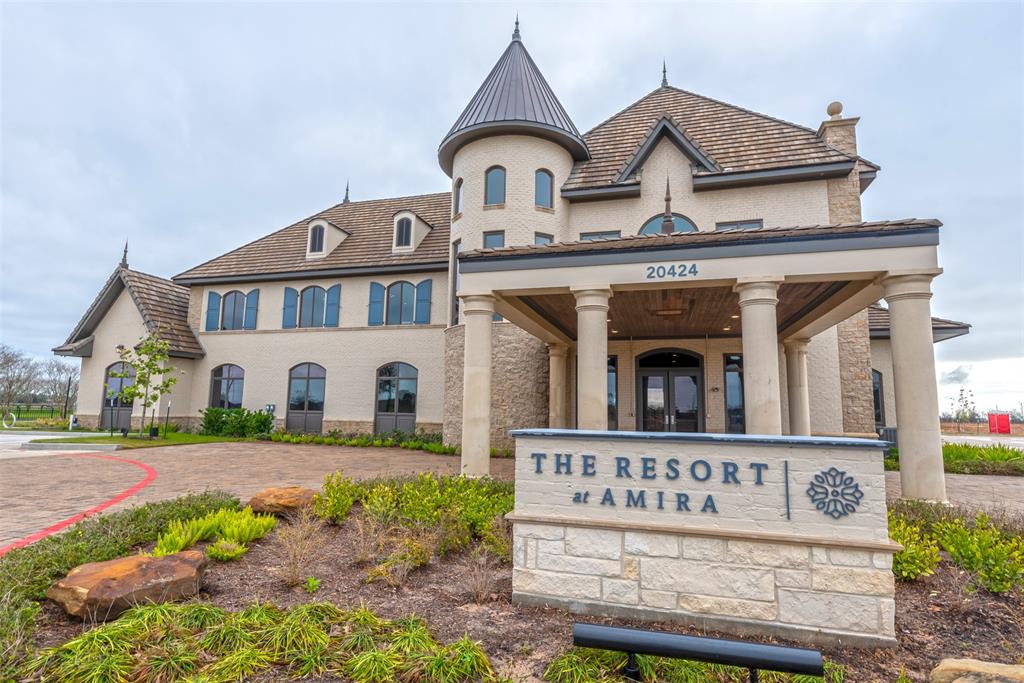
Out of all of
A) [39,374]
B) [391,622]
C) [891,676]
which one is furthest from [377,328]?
[39,374]

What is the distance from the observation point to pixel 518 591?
205 inches

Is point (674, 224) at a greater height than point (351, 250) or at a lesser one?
lesser

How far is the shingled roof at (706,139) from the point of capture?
689 inches

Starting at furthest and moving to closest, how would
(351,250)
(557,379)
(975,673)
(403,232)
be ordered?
(351,250) → (403,232) → (557,379) → (975,673)

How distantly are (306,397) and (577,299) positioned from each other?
59.4ft

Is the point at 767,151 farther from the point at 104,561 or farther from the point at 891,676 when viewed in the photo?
the point at 104,561

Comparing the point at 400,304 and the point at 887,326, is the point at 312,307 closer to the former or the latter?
the point at 400,304

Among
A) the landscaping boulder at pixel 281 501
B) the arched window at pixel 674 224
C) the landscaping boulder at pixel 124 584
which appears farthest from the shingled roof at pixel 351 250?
the landscaping boulder at pixel 124 584

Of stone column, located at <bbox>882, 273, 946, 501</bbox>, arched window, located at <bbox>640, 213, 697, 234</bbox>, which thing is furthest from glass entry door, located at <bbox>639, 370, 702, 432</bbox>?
stone column, located at <bbox>882, 273, 946, 501</bbox>

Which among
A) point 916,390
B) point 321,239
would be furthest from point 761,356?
point 321,239

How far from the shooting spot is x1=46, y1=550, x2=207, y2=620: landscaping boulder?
14.8 feet

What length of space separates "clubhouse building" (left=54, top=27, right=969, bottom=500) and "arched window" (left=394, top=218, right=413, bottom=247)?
0.16m

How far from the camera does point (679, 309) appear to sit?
13328 mm

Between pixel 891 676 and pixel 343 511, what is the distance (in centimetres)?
620
